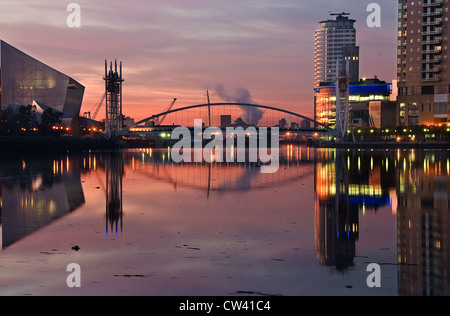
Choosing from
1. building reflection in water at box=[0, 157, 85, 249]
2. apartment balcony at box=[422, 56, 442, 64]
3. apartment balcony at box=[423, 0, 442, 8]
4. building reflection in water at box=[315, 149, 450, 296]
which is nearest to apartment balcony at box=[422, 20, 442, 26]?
apartment balcony at box=[423, 0, 442, 8]

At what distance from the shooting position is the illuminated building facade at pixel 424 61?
15162 cm

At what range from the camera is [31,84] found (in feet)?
556

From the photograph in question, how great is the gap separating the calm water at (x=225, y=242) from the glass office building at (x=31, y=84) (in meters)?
146

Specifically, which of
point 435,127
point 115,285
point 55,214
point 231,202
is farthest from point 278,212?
point 435,127

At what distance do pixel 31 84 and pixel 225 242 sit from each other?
16506 centimetres

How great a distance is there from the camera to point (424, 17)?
154 m

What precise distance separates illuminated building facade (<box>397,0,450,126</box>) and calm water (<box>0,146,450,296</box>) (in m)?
132

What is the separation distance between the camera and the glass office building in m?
164

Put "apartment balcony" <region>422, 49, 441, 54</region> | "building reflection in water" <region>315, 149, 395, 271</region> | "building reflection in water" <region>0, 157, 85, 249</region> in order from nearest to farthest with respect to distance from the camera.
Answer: "building reflection in water" <region>315, 149, 395, 271</region> < "building reflection in water" <region>0, 157, 85, 249</region> < "apartment balcony" <region>422, 49, 441, 54</region>

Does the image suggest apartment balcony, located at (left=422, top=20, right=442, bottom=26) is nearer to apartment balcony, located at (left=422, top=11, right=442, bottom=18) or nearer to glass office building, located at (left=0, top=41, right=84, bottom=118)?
apartment balcony, located at (left=422, top=11, right=442, bottom=18)

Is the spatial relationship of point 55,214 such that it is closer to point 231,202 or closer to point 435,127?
point 231,202
